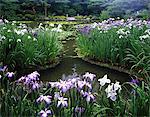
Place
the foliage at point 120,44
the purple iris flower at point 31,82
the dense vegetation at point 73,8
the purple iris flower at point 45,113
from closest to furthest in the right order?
the purple iris flower at point 45,113 → the purple iris flower at point 31,82 → the foliage at point 120,44 → the dense vegetation at point 73,8

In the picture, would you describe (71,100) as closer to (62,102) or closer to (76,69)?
(62,102)

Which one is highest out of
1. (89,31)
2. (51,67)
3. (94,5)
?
(94,5)

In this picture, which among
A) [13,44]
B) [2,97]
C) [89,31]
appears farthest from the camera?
[89,31]

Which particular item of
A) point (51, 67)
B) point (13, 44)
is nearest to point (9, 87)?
point (13, 44)

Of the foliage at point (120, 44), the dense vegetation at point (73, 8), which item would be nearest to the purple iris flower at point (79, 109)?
the foliage at point (120, 44)

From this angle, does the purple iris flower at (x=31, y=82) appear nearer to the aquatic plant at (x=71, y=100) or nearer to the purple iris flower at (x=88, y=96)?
the aquatic plant at (x=71, y=100)

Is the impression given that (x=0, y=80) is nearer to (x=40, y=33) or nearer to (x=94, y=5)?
(x=40, y=33)

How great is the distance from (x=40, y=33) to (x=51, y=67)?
578 millimetres

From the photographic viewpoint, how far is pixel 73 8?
523 centimetres

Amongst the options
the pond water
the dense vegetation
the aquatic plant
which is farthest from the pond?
the aquatic plant

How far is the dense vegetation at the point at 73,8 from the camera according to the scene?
5188mm

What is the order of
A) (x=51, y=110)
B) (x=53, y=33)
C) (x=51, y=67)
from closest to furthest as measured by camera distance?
(x=51, y=110), (x=51, y=67), (x=53, y=33)

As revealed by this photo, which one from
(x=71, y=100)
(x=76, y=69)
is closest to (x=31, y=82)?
(x=71, y=100)

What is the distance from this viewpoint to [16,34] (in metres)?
4.39
